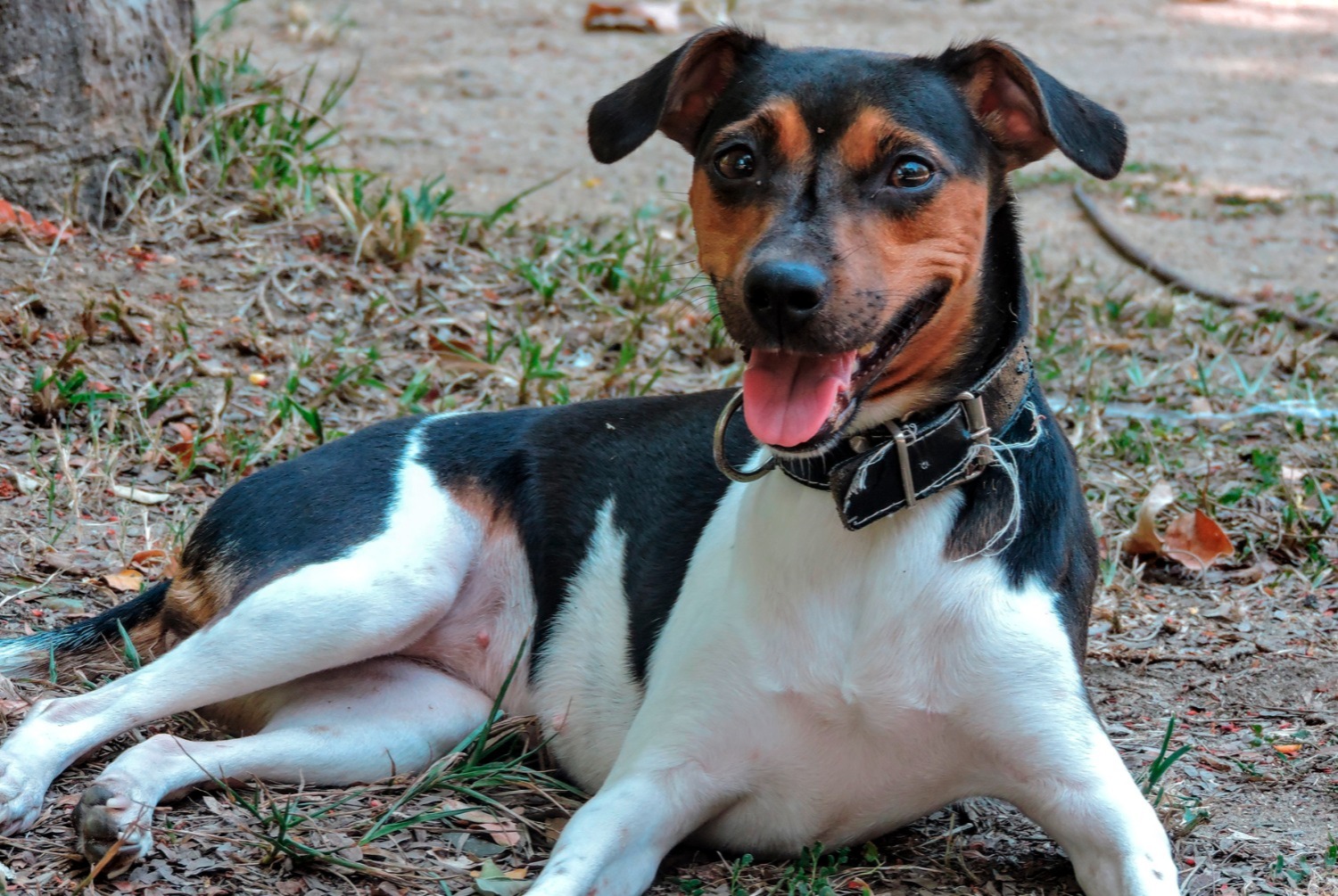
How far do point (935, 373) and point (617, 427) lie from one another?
106 cm

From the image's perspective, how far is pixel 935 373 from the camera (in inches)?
103

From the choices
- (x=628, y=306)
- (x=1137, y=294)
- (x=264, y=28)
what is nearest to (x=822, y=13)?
(x=264, y=28)

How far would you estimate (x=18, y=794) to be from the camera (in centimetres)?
273

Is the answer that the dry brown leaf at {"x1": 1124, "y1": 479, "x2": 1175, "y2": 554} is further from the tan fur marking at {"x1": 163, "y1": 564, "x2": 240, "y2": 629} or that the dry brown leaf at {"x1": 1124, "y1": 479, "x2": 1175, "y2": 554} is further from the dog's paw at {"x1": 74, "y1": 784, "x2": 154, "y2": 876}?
the dog's paw at {"x1": 74, "y1": 784, "x2": 154, "y2": 876}

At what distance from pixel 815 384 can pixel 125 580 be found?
213cm

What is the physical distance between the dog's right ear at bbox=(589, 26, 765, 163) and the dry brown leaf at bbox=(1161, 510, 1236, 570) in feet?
6.71

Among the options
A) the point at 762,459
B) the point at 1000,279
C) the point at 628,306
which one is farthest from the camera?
the point at 628,306

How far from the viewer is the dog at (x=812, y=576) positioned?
8.20 feet

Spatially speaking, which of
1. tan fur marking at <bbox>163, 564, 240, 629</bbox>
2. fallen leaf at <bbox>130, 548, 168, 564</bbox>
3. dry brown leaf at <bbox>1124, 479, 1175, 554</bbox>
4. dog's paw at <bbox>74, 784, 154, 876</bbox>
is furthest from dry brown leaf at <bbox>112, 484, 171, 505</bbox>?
dry brown leaf at <bbox>1124, 479, 1175, 554</bbox>

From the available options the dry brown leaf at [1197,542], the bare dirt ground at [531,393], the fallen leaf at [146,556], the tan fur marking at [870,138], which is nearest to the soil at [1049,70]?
the bare dirt ground at [531,393]

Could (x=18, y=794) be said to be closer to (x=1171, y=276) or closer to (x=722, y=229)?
(x=722, y=229)

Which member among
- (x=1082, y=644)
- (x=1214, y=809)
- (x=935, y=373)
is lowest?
(x=1214, y=809)

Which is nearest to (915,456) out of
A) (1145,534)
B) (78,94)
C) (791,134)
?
(791,134)

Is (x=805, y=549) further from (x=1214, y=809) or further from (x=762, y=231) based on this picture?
(x=1214, y=809)
